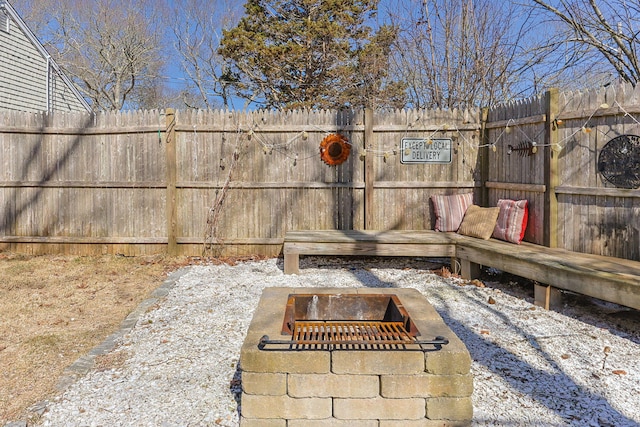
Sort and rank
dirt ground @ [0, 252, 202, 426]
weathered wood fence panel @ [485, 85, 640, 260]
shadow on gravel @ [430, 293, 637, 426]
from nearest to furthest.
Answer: shadow on gravel @ [430, 293, 637, 426]
dirt ground @ [0, 252, 202, 426]
weathered wood fence panel @ [485, 85, 640, 260]

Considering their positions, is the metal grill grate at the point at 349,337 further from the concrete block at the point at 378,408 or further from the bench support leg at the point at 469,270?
the bench support leg at the point at 469,270

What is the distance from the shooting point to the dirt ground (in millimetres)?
2749

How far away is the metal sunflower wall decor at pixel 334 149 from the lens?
6.28 m

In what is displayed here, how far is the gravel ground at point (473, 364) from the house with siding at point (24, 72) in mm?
7335

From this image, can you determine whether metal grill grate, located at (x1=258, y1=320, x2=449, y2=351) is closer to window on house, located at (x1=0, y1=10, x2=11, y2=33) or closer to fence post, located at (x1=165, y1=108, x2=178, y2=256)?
fence post, located at (x1=165, y1=108, x2=178, y2=256)

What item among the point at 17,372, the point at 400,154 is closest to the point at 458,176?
the point at 400,154

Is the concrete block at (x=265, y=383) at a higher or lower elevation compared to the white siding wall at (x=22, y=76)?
lower

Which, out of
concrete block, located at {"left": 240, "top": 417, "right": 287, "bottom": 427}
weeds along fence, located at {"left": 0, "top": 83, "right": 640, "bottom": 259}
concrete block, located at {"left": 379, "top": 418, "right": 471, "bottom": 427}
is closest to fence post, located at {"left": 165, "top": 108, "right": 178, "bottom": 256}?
weeds along fence, located at {"left": 0, "top": 83, "right": 640, "bottom": 259}

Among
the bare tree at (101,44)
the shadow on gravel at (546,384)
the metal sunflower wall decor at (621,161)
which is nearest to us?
the shadow on gravel at (546,384)

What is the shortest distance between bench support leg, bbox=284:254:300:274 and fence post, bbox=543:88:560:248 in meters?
2.99

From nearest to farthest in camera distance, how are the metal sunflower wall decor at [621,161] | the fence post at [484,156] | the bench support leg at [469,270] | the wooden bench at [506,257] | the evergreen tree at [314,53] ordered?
the wooden bench at [506,257], the metal sunflower wall decor at [621,161], the bench support leg at [469,270], the fence post at [484,156], the evergreen tree at [314,53]

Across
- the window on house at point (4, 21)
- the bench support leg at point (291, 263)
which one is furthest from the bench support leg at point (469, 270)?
the window on house at point (4, 21)

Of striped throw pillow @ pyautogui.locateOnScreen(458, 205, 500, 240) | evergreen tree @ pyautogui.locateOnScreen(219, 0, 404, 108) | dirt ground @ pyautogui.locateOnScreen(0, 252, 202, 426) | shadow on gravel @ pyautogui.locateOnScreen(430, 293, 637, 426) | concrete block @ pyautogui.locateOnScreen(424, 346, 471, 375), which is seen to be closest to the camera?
concrete block @ pyautogui.locateOnScreen(424, 346, 471, 375)

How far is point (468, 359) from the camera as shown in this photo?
195 cm
